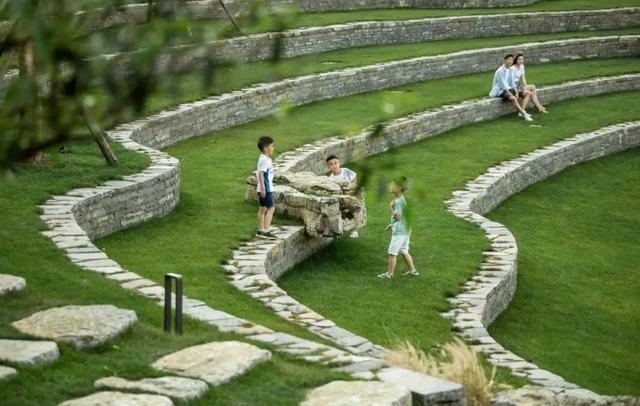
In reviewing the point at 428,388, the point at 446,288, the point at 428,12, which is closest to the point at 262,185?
the point at 446,288

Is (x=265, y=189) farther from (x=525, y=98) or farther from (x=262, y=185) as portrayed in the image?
(x=525, y=98)

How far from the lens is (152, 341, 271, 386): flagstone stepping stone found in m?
9.55

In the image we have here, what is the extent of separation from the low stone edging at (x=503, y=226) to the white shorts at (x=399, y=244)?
904 mm

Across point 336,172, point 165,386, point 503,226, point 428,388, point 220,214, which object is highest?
point 165,386

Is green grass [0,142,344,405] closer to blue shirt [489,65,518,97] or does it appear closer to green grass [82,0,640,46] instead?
blue shirt [489,65,518,97]

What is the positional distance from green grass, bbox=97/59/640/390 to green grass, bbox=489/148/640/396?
1.08 metres

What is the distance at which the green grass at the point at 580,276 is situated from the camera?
638 inches

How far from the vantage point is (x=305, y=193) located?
1812cm

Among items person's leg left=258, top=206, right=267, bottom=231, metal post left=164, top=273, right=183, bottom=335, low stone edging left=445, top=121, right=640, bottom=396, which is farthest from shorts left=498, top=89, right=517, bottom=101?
metal post left=164, top=273, right=183, bottom=335

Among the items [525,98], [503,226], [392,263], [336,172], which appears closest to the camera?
[392,263]

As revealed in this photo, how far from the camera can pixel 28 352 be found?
9656mm

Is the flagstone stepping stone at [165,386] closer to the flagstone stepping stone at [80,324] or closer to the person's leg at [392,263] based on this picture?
the flagstone stepping stone at [80,324]

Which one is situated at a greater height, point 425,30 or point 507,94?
point 425,30

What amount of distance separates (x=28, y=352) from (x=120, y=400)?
1187 millimetres
